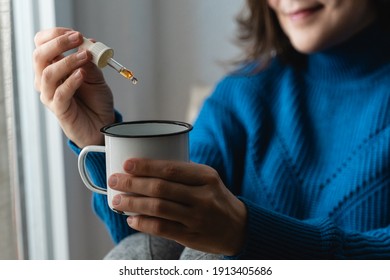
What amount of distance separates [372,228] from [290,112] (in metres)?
0.18

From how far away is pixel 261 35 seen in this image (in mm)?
811

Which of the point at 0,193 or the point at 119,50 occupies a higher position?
the point at 119,50

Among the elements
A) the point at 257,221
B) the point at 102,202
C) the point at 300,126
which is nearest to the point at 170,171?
the point at 257,221

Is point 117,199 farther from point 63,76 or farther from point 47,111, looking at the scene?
point 47,111

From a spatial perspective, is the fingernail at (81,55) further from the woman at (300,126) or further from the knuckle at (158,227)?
the knuckle at (158,227)

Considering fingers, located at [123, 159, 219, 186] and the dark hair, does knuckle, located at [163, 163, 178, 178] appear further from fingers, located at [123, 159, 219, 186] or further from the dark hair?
the dark hair

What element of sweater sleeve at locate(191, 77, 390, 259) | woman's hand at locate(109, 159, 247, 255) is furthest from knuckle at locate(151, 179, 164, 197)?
sweater sleeve at locate(191, 77, 390, 259)

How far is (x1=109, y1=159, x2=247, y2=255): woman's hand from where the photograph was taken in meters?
0.42

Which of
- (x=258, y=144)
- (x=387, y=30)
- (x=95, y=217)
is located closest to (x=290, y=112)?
(x=258, y=144)

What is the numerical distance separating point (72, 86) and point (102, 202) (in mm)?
175

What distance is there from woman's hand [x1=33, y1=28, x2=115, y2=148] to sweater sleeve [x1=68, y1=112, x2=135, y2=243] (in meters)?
0.01

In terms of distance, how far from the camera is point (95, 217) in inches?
28.9

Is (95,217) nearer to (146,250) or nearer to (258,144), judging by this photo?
(146,250)

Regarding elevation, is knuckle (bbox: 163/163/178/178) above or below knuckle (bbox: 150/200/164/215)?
above
